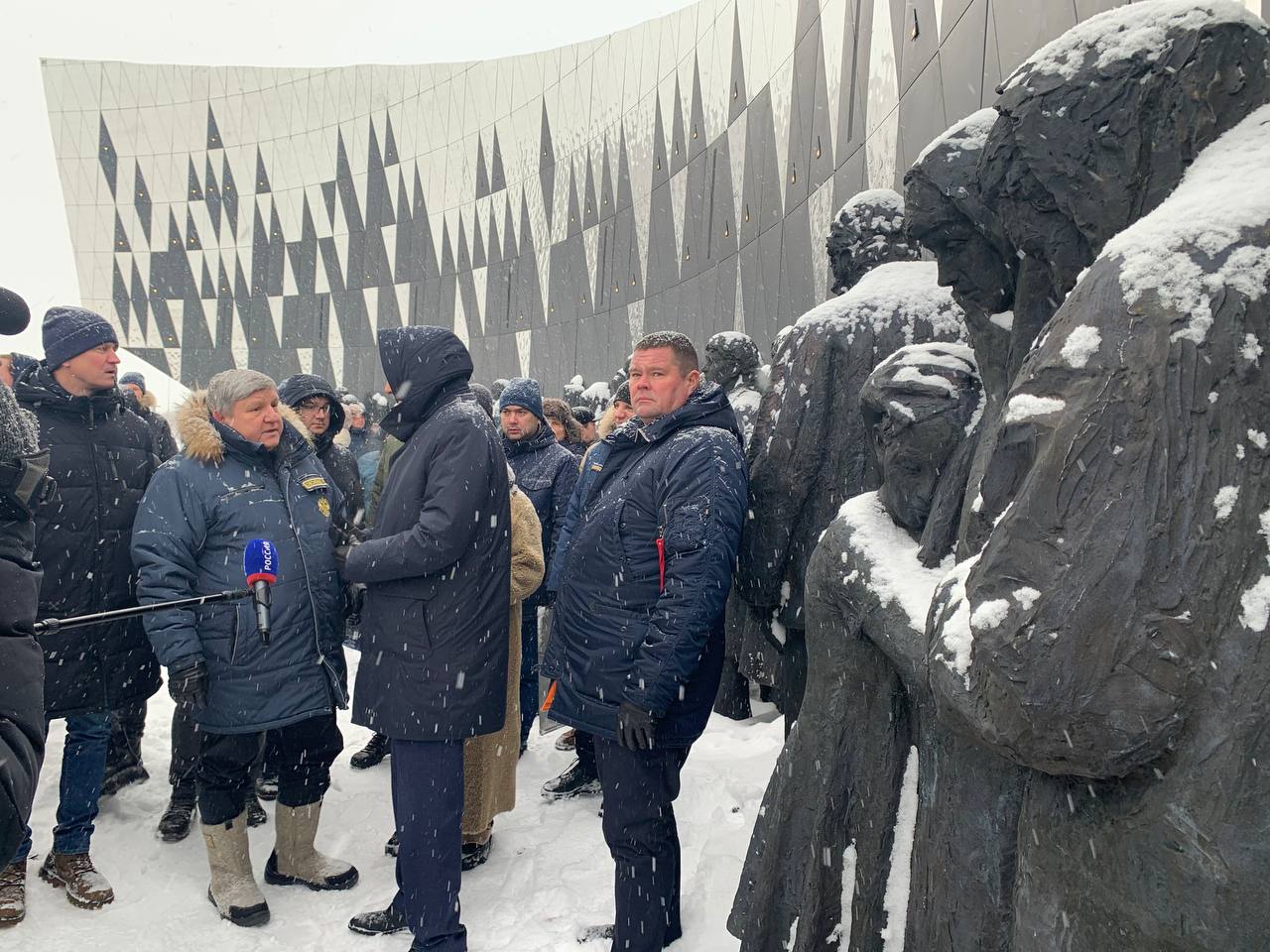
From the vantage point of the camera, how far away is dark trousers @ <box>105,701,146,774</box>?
405cm

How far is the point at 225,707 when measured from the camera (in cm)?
298

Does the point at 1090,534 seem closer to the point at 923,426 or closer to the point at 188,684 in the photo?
the point at 923,426

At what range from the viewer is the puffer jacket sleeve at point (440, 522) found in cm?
263

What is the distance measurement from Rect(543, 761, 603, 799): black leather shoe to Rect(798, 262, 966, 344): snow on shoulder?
8.23 ft

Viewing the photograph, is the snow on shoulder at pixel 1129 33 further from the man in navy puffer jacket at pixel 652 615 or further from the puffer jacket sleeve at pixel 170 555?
the puffer jacket sleeve at pixel 170 555

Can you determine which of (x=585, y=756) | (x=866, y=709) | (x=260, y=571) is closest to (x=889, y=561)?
(x=866, y=709)

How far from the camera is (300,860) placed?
131 inches

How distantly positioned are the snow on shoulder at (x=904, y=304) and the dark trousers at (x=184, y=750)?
9.05ft

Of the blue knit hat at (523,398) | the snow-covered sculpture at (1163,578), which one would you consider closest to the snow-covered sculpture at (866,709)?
the snow-covered sculpture at (1163,578)

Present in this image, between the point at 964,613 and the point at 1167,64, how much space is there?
2.21 ft

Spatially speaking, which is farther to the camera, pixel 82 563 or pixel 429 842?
pixel 82 563

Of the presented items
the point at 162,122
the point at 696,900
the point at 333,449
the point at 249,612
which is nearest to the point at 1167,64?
the point at 696,900

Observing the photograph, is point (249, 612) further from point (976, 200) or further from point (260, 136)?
point (260, 136)

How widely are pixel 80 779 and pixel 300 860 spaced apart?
0.84m
